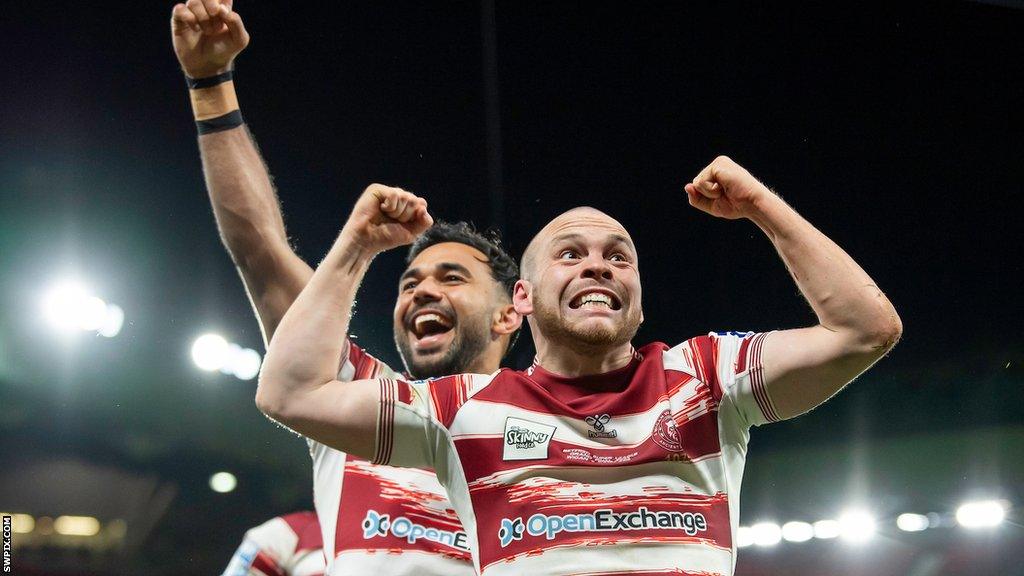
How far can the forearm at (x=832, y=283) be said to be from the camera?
1409 millimetres

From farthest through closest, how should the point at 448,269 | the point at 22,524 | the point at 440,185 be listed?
1. the point at 22,524
2. the point at 440,185
3. the point at 448,269

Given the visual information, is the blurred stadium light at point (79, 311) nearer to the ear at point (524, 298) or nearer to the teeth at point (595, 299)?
the ear at point (524, 298)

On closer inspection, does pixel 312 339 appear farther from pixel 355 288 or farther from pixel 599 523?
pixel 599 523

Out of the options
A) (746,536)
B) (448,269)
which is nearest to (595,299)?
(448,269)

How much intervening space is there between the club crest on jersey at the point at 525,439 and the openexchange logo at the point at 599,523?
0.10 meters

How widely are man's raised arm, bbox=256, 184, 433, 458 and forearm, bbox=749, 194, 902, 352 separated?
616mm

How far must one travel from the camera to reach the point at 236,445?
19.8 feet

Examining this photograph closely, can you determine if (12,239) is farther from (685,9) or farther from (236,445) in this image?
(685,9)

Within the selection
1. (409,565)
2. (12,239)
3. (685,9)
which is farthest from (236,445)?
(409,565)

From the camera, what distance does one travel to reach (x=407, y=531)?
1818mm

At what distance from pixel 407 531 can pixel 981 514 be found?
614 cm

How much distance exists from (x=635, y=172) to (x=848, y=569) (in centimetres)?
380

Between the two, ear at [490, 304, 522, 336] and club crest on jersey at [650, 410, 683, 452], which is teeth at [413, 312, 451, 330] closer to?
ear at [490, 304, 522, 336]

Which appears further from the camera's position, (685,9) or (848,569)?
(848,569)
